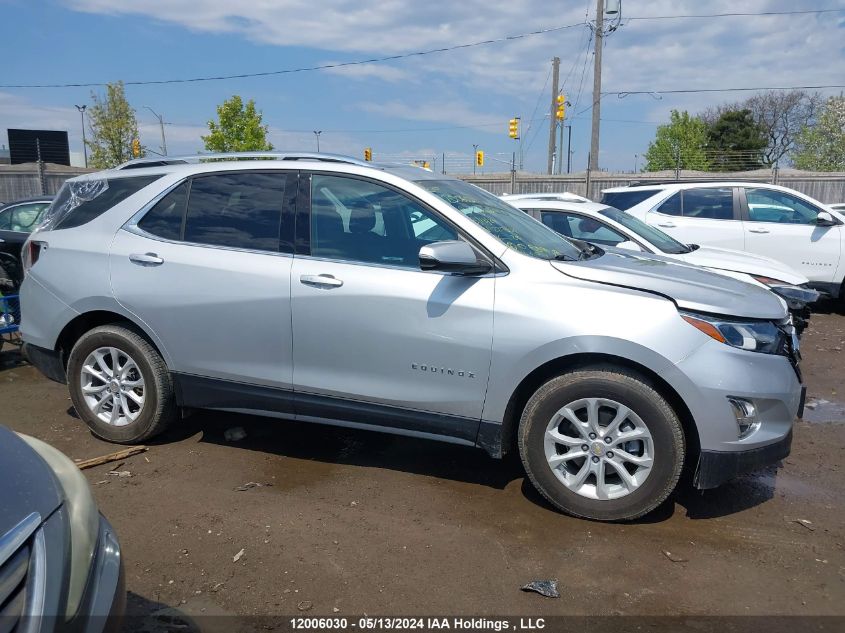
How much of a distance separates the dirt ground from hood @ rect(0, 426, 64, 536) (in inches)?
40.8

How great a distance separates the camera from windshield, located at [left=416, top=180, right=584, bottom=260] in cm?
391

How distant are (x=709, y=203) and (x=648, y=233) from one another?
2.81m

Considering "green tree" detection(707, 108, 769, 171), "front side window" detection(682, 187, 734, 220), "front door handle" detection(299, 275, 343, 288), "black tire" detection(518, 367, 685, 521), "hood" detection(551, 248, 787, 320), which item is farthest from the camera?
"green tree" detection(707, 108, 769, 171)

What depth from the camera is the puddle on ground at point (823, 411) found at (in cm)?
528

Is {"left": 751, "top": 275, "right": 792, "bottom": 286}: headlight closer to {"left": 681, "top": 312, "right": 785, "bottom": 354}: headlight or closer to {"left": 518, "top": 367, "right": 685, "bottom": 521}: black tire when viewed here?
{"left": 681, "top": 312, "right": 785, "bottom": 354}: headlight

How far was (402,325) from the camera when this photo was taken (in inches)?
147

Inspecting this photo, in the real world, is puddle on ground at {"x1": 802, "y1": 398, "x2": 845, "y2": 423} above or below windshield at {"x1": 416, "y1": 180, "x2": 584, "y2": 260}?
below

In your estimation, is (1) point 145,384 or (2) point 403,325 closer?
(2) point 403,325

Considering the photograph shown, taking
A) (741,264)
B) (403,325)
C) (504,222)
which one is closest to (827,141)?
(741,264)

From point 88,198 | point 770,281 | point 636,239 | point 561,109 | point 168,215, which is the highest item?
point 561,109

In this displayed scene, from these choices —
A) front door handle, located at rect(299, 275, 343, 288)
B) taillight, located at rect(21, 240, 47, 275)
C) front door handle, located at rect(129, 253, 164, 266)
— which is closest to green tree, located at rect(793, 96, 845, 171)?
front door handle, located at rect(299, 275, 343, 288)

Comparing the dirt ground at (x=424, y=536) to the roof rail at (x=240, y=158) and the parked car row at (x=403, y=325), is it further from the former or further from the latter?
the roof rail at (x=240, y=158)

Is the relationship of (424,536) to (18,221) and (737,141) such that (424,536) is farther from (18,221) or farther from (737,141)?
(737,141)

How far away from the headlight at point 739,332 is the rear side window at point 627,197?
660cm
